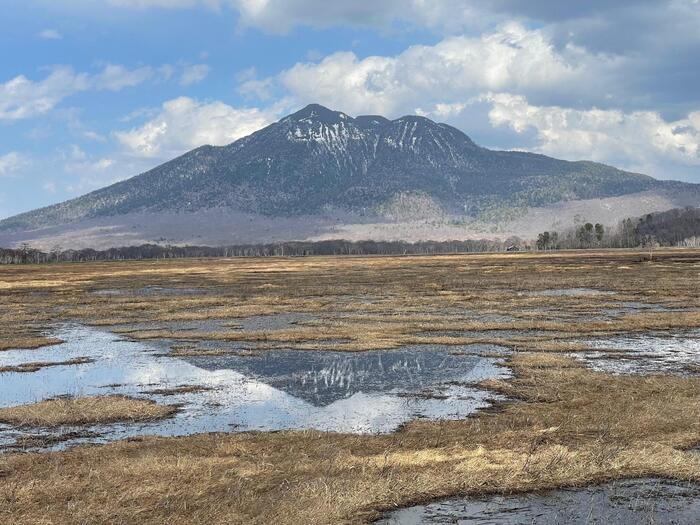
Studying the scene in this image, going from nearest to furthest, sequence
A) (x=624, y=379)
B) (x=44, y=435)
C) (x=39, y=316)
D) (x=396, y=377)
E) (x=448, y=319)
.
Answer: (x=44, y=435) < (x=624, y=379) < (x=396, y=377) < (x=448, y=319) < (x=39, y=316)

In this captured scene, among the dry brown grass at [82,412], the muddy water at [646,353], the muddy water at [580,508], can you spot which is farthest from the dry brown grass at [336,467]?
the muddy water at [646,353]

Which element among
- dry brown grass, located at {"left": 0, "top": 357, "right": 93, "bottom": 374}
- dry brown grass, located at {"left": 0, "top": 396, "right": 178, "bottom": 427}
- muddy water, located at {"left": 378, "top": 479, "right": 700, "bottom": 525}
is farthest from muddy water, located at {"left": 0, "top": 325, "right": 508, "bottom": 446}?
muddy water, located at {"left": 378, "top": 479, "right": 700, "bottom": 525}

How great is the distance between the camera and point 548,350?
35875mm

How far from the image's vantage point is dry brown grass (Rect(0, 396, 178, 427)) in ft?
75.3

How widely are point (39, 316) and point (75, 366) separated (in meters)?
29.6

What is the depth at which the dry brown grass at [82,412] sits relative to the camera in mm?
22953

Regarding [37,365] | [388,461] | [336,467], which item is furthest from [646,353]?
[37,365]

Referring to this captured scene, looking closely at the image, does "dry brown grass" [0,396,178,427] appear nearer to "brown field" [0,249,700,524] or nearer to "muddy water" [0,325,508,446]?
"muddy water" [0,325,508,446]

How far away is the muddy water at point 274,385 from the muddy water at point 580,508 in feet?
22.0

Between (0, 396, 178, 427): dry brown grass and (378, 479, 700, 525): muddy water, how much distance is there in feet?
40.2

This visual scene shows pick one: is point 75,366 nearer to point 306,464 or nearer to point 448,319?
point 306,464

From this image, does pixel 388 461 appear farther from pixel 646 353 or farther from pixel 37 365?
pixel 37 365

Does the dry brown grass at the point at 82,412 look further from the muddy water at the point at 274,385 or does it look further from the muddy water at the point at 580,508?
the muddy water at the point at 580,508

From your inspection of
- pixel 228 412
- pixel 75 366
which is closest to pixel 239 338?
pixel 75 366
